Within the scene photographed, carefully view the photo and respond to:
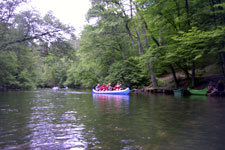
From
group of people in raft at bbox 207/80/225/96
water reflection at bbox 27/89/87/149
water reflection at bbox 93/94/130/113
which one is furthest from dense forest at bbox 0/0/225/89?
water reflection at bbox 27/89/87/149

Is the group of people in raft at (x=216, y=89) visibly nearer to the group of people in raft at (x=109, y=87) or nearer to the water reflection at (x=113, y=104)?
the water reflection at (x=113, y=104)

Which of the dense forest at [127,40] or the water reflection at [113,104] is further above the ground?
the dense forest at [127,40]

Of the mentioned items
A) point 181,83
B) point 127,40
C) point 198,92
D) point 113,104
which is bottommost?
point 113,104

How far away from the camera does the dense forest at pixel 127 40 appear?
12.8 metres

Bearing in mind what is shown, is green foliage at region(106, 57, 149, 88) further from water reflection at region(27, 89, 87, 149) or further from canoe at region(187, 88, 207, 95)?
water reflection at region(27, 89, 87, 149)

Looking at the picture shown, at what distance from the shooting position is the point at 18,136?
4801 millimetres

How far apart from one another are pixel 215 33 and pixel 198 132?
35.2ft

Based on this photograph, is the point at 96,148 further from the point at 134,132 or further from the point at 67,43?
the point at 67,43

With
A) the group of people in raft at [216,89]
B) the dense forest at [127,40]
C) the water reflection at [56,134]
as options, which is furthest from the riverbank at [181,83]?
the water reflection at [56,134]

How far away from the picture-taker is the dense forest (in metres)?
12.8

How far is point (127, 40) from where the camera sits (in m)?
31.2

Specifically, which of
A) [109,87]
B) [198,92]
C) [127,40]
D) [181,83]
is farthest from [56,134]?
[127,40]

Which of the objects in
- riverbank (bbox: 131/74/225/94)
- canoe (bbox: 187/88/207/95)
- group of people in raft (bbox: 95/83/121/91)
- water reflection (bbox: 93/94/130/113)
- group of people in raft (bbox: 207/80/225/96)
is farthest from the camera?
group of people in raft (bbox: 95/83/121/91)

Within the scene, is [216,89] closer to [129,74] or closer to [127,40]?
[129,74]
